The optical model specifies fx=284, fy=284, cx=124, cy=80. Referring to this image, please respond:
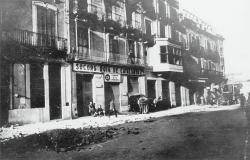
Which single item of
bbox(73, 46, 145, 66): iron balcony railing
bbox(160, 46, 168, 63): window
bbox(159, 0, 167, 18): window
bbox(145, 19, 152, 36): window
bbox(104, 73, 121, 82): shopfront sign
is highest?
bbox(159, 0, 167, 18): window

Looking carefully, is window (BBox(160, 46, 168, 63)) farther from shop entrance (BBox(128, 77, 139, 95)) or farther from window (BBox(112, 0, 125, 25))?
window (BBox(112, 0, 125, 25))

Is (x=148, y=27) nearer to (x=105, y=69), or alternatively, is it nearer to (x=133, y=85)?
(x=133, y=85)

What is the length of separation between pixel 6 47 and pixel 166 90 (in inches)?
790

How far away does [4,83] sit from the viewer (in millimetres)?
16641

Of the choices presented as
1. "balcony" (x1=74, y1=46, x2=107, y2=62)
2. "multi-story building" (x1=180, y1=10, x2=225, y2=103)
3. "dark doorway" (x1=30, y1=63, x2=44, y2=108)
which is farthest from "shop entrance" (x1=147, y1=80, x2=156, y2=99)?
"dark doorway" (x1=30, y1=63, x2=44, y2=108)

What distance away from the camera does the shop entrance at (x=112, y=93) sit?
24419 mm

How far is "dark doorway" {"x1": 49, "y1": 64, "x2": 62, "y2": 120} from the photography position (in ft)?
64.3

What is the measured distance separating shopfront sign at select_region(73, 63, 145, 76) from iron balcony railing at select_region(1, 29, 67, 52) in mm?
1918

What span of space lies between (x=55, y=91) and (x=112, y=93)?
20.9 ft

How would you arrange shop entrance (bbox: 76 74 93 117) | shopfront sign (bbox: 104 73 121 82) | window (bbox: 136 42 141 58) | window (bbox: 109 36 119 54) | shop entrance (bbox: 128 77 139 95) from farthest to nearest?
window (bbox: 136 42 141 58) → shop entrance (bbox: 128 77 139 95) → window (bbox: 109 36 119 54) → shopfront sign (bbox: 104 73 121 82) → shop entrance (bbox: 76 74 93 117)

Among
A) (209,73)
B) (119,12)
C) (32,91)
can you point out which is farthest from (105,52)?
(209,73)

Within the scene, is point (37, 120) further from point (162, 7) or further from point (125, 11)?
point (162, 7)

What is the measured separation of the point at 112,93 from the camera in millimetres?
25094

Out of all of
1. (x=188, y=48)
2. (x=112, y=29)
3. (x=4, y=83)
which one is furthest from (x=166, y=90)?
(x=4, y=83)
